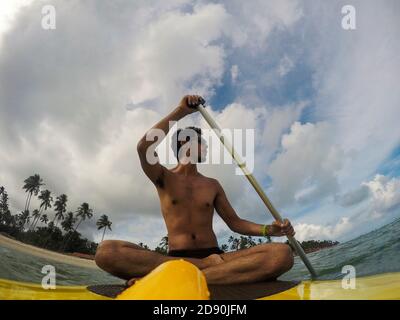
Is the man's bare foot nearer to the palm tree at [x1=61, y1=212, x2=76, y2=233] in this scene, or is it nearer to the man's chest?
the man's chest

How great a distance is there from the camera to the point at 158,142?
223 cm

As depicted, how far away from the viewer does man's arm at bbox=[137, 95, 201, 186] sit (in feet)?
7.06

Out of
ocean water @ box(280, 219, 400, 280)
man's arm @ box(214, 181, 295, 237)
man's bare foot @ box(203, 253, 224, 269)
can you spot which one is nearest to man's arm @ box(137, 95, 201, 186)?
man's arm @ box(214, 181, 295, 237)

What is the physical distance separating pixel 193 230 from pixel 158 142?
0.72 meters

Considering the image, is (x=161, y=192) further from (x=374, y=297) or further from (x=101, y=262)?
(x=374, y=297)

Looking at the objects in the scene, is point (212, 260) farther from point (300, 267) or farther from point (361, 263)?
point (361, 263)

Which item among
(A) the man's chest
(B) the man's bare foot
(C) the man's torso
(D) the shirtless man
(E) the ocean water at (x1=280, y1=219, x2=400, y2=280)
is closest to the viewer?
(D) the shirtless man

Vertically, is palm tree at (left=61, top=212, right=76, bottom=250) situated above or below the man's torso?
above

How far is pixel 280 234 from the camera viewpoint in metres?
2.43

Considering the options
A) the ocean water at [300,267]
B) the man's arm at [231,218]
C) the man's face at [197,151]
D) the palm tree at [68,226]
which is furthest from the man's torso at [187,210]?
the palm tree at [68,226]

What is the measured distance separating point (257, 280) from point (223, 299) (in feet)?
1.85

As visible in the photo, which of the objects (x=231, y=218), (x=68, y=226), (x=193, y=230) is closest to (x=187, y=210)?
(x=193, y=230)
